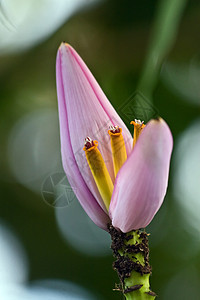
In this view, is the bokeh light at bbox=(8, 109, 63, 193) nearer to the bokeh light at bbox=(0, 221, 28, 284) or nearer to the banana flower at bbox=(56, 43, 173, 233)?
the bokeh light at bbox=(0, 221, 28, 284)

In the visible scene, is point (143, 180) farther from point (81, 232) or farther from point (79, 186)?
point (81, 232)

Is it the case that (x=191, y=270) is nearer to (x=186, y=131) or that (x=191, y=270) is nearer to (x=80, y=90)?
(x=186, y=131)

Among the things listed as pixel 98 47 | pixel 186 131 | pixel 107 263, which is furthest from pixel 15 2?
pixel 107 263

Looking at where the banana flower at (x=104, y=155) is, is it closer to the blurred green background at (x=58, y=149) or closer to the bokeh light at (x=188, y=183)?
the blurred green background at (x=58, y=149)

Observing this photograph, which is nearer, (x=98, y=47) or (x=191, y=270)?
(x=98, y=47)

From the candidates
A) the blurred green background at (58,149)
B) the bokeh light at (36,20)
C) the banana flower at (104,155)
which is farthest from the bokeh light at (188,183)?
the banana flower at (104,155)

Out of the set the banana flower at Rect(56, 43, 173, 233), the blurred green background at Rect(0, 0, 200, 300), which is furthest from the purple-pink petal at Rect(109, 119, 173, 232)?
the blurred green background at Rect(0, 0, 200, 300)

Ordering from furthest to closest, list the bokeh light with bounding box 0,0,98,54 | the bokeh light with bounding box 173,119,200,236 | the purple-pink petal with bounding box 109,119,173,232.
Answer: the bokeh light with bounding box 173,119,200,236, the bokeh light with bounding box 0,0,98,54, the purple-pink petal with bounding box 109,119,173,232
